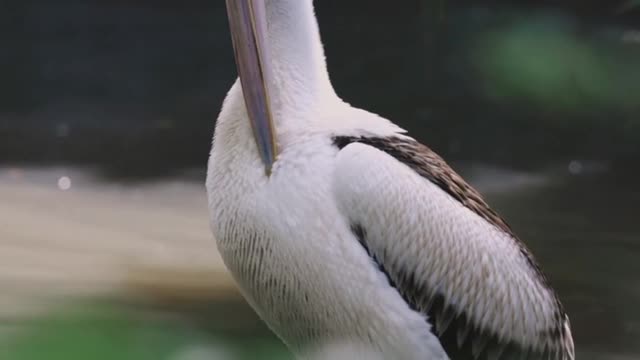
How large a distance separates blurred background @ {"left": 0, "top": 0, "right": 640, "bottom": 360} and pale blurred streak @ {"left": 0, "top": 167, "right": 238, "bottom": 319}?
1cm

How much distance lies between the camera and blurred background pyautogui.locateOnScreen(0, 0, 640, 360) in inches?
58.7

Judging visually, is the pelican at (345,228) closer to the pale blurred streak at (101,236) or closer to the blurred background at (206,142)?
the blurred background at (206,142)

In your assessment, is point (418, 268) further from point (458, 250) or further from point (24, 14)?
point (24, 14)

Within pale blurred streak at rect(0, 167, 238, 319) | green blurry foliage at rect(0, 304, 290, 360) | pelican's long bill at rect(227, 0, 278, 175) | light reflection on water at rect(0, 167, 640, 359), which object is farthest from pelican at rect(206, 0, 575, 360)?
pale blurred streak at rect(0, 167, 238, 319)

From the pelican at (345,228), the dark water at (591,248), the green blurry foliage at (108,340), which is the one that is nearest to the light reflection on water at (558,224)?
the dark water at (591,248)

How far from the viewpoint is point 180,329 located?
535 millimetres

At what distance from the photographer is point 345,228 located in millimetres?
2113

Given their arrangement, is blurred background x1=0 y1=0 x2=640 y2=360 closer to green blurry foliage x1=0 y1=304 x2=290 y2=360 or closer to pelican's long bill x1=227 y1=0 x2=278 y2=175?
green blurry foliage x1=0 y1=304 x2=290 y2=360

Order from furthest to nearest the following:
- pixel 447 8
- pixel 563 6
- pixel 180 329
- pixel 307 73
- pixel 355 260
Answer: pixel 447 8 → pixel 563 6 → pixel 307 73 → pixel 355 260 → pixel 180 329

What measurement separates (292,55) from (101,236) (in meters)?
3.42

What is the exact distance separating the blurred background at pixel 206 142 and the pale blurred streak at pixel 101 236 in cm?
1

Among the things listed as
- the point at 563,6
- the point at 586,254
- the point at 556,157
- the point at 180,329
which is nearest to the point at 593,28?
the point at 563,6

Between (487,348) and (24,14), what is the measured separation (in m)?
10.9

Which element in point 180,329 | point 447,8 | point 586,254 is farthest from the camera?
point 447,8
